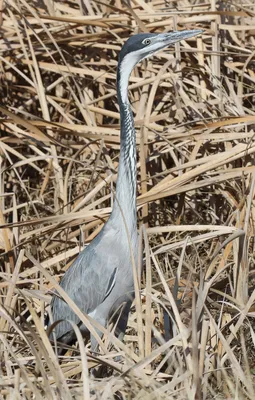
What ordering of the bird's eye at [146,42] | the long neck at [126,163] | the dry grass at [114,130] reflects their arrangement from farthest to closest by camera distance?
the dry grass at [114,130] → the bird's eye at [146,42] → the long neck at [126,163]

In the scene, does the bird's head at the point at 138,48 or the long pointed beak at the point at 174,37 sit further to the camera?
the long pointed beak at the point at 174,37

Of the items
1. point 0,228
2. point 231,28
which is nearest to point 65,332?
point 0,228

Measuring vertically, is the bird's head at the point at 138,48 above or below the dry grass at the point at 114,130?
above

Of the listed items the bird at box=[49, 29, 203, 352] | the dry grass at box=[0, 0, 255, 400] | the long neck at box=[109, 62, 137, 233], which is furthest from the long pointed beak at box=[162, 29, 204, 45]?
the dry grass at box=[0, 0, 255, 400]

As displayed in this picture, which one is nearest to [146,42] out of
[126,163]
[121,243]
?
[126,163]

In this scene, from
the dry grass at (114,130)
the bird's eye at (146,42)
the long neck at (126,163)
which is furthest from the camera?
the dry grass at (114,130)

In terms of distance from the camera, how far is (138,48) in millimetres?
3711

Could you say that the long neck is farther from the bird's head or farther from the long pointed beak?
the long pointed beak

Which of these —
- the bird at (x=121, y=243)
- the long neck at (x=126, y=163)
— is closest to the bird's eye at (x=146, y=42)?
the bird at (x=121, y=243)

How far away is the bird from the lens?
11.8ft

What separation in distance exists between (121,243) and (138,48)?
0.83 m

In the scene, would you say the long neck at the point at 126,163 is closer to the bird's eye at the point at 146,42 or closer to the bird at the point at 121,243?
the bird at the point at 121,243

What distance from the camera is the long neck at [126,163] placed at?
3570 millimetres

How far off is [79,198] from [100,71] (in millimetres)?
798
